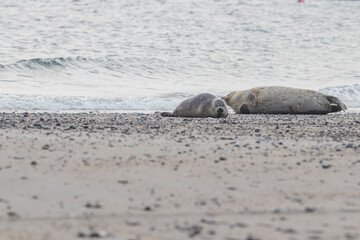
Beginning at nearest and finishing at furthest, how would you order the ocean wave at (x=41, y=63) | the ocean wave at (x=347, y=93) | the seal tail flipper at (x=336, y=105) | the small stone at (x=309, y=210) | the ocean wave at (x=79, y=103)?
1. the small stone at (x=309, y=210)
2. the seal tail flipper at (x=336, y=105)
3. the ocean wave at (x=79, y=103)
4. the ocean wave at (x=347, y=93)
5. the ocean wave at (x=41, y=63)

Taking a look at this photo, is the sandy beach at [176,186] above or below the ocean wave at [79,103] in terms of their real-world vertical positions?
above

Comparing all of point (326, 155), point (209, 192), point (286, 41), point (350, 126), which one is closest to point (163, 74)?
point (286, 41)

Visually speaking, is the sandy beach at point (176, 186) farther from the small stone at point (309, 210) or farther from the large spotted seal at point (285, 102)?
the large spotted seal at point (285, 102)

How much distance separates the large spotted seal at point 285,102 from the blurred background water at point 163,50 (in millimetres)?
2811

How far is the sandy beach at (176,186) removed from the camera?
10.0 ft

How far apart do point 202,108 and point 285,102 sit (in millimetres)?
2127

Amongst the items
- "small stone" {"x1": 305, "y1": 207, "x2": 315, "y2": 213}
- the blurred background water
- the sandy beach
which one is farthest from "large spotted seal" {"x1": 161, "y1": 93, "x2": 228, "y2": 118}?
"small stone" {"x1": 305, "y1": 207, "x2": 315, "y2": 213}

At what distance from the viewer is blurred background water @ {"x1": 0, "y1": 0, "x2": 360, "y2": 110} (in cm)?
1578

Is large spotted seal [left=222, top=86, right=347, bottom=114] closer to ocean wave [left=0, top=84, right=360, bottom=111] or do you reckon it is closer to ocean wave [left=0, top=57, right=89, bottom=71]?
ocean wave [left=0, top=84, right=360, bottom=111]

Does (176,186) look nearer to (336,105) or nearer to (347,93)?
(336,105)

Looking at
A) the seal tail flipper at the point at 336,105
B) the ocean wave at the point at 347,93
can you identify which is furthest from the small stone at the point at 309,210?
the ocean wave at the point at 347,93

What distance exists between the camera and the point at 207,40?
26.1 meters

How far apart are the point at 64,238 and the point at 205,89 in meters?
14.3

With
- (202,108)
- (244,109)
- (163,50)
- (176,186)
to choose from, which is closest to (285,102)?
(244,109)
